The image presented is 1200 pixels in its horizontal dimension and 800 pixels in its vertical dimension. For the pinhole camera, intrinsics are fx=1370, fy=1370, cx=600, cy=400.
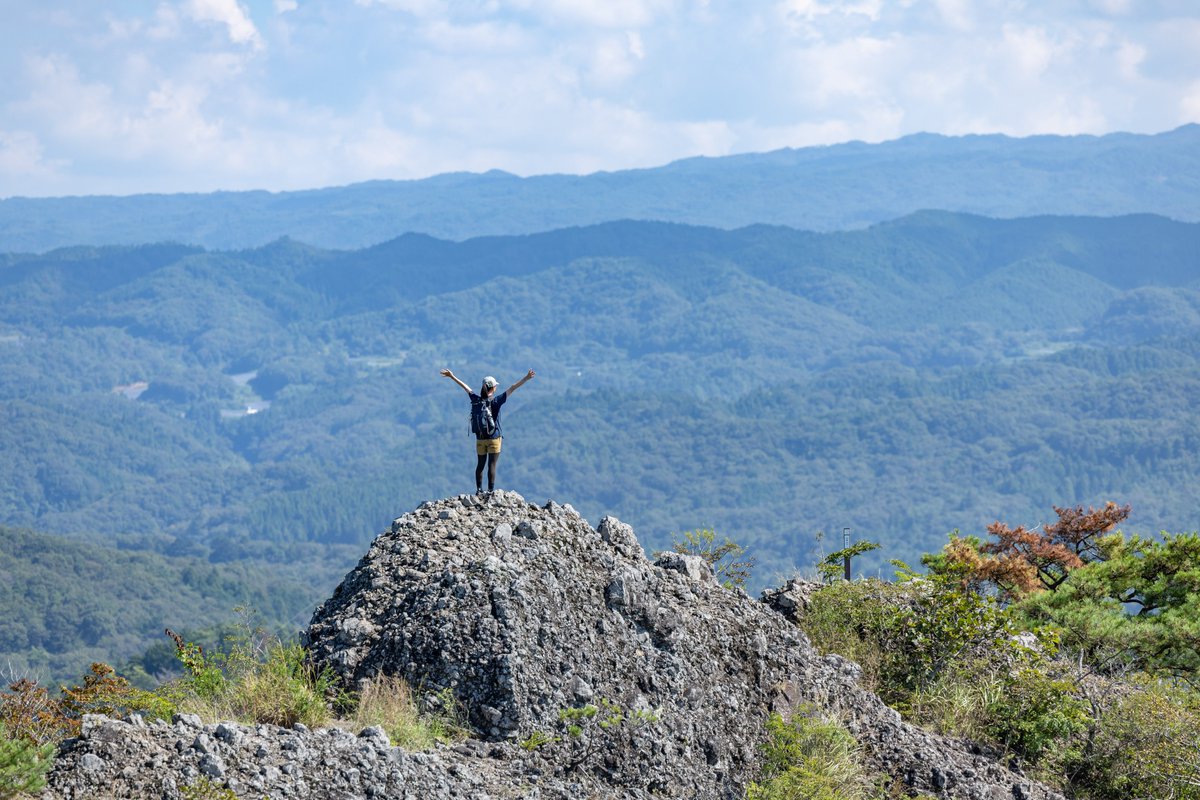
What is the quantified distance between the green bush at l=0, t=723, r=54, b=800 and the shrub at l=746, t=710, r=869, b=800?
5.80 m

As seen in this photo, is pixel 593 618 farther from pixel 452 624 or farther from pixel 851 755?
pixel 851 755

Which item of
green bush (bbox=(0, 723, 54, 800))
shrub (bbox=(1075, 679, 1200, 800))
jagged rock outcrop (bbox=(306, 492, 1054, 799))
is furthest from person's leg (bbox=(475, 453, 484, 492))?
shrub (bbox=(1075, 679, 1200, 800))

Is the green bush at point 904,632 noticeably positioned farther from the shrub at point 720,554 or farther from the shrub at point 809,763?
the shrub at point 809,763

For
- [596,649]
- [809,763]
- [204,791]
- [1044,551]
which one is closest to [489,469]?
[596,649]

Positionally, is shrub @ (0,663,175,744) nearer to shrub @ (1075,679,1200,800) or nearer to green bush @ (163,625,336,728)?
green bush @ (163,625,336,728)

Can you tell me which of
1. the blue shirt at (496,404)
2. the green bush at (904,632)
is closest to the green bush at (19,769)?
the blue shirt at (496,404)

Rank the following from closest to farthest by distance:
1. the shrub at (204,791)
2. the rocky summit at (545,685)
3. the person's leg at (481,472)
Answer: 1. the shrub at (204,791)
2. the rocky summit at (545,685)
3. the person's leg at (481,472)

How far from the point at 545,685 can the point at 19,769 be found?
173 inches

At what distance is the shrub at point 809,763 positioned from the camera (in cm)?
1174

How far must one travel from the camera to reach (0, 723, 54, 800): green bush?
28.0 ft

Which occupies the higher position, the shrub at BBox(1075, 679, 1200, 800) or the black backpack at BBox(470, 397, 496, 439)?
the black backpack at BBox(470, 397, 496, 439)

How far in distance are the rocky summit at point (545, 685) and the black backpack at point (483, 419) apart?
1156mm

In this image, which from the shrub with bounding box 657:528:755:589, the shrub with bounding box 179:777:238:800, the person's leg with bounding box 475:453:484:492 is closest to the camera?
the shrub with bounding box 179:777:238:800

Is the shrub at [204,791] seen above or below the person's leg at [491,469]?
below
